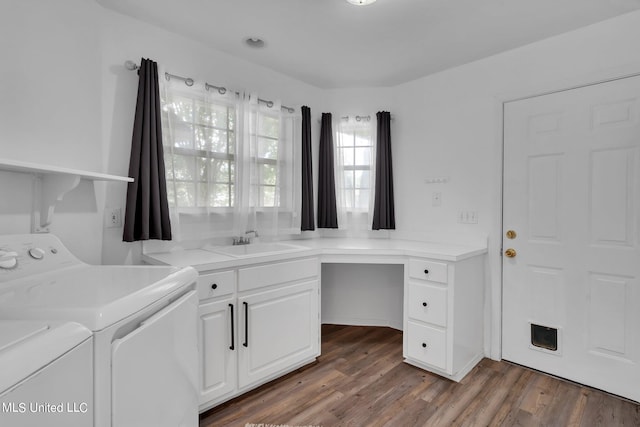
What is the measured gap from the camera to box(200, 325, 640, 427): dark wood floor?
1685 mm

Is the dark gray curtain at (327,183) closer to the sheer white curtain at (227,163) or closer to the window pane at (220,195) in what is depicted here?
the sheer white curtain at (227,163)

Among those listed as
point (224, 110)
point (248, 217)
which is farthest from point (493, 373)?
point (224, 110)

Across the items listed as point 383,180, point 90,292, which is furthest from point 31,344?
point 383,180

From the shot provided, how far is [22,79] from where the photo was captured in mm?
1459

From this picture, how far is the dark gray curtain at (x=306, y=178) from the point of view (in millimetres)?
2789

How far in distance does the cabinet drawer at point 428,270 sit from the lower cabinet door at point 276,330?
→ 0.72 m

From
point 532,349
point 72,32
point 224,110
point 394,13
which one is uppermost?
point 394,13

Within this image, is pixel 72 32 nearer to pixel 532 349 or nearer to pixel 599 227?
pixel 599 227

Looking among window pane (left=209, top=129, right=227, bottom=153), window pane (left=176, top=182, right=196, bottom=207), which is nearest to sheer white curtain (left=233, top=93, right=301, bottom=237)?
window pane (left=209, top=129, right=227, bottom=153)

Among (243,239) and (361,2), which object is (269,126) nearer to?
(243,239)

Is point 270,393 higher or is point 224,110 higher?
point 224,110

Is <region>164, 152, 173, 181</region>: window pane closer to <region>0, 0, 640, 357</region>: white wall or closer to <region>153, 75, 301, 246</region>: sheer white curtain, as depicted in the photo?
<region>153, 75, 301, 246</region>: sheer white curtain

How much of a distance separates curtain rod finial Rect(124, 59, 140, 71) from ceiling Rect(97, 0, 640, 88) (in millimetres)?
292

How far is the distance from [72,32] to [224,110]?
3.05ft
